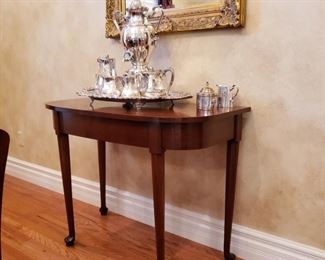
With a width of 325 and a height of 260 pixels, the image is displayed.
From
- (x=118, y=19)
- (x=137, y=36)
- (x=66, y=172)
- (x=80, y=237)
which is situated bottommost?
(x=80, y=237)

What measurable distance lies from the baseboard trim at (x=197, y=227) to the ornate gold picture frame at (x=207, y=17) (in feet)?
3.15

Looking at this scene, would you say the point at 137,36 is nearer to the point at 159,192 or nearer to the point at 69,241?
the point at 159,192

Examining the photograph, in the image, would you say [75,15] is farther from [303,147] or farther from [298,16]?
A: [303,147]

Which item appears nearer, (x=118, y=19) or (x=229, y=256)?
(x=229, y=256)

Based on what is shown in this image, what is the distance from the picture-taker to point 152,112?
4.44ft

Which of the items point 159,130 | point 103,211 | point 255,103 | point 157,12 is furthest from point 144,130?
point 103,211

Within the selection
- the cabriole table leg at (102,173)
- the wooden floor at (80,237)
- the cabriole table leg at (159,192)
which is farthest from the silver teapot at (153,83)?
the wooden floor at (80,237)

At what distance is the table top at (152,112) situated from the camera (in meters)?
1.23

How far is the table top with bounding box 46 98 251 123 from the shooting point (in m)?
1.23

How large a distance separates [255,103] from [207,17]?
456 mm

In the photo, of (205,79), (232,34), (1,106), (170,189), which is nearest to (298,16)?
(232,34)

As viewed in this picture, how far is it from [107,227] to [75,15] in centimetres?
133

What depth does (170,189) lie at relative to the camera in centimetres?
190

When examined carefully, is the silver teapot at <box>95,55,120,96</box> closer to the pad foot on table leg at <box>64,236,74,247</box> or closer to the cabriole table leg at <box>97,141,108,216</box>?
the cabriole table leg at <box>97,141,108,216</box>
